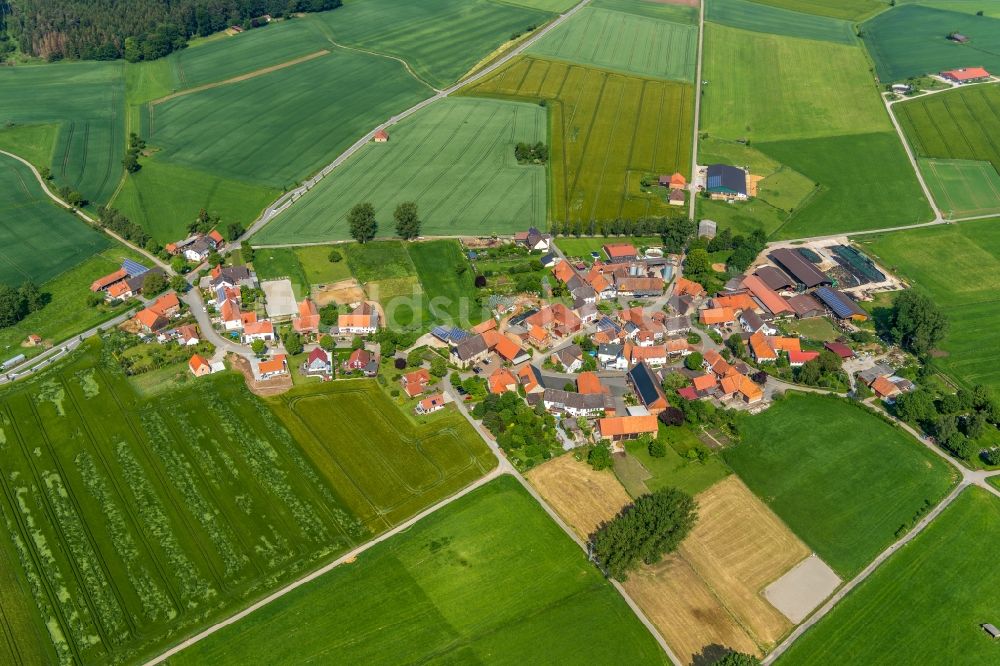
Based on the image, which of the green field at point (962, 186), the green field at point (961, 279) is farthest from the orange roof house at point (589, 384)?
the green field at point (962, 186)

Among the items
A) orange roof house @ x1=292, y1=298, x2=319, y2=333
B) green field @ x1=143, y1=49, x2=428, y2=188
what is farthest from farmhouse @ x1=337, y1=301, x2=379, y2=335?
green field @ x1=143, y1=49, x2=428, y2=188

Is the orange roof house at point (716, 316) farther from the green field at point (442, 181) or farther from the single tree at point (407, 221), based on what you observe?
the single tree at point (407, 221)

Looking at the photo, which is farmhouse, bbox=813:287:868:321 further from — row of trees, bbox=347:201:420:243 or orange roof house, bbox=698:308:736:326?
row of trees, bbox=347:201:420:243

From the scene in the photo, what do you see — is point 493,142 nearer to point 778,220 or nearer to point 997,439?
point 778,220

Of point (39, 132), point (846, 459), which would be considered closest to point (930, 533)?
point (846, 459)

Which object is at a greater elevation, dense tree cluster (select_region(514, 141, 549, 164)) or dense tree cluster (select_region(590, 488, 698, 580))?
dense tree cluster (select_region(514, 141, 549, 164))

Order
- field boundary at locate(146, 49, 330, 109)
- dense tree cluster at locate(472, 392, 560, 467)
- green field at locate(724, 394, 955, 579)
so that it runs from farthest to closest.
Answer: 1. field boundary at locate(146, 49, 330, 109)
2. dense tree cluster at locate(472, 392, 560, 467)
3. green field at locate(724, 394, 955, 579)
